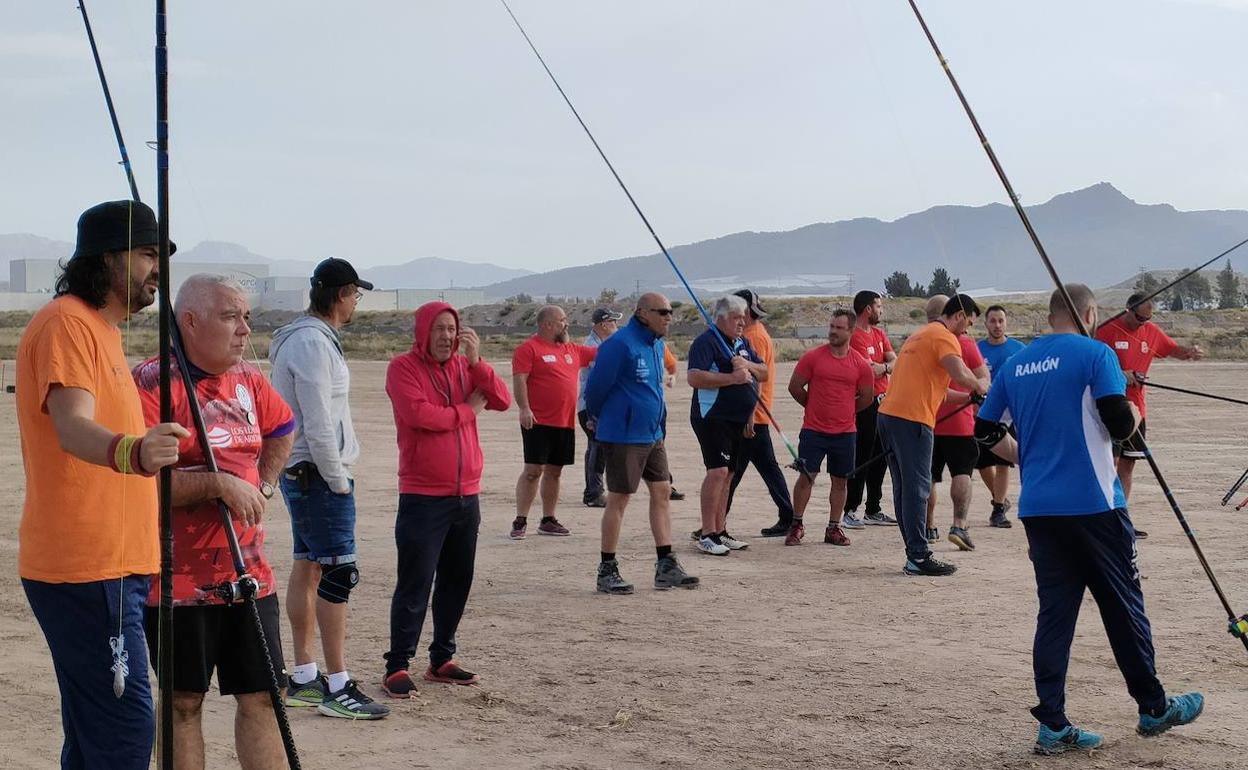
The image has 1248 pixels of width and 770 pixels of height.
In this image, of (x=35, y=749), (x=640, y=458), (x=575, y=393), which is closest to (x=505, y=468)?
(x=575, y=393)

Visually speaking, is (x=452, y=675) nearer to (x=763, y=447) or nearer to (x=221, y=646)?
(x=221, y=646)

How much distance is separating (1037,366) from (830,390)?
18.1 feet

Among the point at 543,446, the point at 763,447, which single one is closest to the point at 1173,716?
the point at 763,447

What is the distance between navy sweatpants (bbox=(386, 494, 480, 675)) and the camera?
21.7 feet

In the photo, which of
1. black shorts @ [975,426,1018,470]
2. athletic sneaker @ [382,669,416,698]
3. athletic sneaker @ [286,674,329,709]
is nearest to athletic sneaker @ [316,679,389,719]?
athletic sneaker @ [286,674,329,709]

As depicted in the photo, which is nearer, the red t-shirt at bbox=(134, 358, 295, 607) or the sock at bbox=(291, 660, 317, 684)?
the red t-shirt at bbox=(134, 358, 295, 607)

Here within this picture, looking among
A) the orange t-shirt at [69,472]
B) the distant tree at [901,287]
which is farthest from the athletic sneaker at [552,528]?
the distant tree at [901,287]

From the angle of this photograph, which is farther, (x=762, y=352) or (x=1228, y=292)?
(x=1228, y=292)

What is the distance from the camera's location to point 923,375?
9.82 meters

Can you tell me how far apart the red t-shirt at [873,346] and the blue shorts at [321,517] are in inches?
258

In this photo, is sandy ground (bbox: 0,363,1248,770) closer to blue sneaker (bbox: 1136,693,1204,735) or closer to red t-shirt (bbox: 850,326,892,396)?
blue sneaker (bbox: 1136,693,1204,735)

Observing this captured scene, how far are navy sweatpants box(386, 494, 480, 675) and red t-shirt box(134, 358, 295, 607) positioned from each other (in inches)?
80.6

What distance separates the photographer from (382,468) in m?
16.3

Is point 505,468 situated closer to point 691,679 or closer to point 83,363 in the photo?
point 691,679
